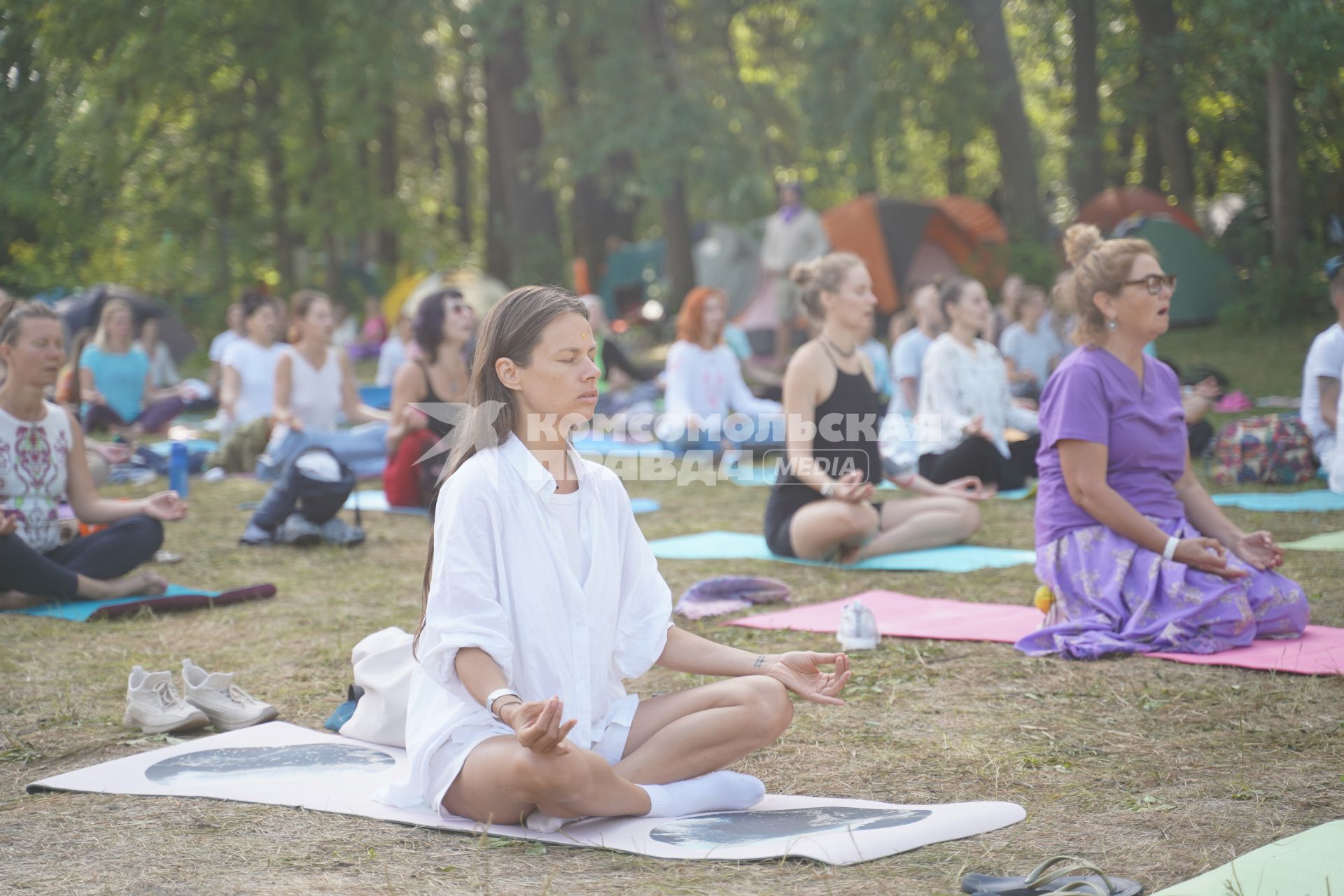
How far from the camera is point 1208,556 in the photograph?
3938 mm

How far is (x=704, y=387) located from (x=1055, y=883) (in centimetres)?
647

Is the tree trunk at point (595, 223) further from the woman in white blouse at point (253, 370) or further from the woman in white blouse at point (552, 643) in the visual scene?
the woman in white blouse at point (552, 643)

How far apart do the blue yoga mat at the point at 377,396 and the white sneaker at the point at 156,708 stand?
30.4 feet

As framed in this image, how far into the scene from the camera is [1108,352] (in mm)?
4129

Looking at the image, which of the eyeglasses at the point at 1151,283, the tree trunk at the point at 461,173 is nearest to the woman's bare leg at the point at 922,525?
A: the eyeglasses at the point at 1151,283

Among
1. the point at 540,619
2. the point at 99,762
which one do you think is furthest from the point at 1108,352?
the point at 99,762

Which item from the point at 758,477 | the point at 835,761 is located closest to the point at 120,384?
the point at 758,477

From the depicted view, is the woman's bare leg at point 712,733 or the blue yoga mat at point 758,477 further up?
the blue yoga mat at point 758,477

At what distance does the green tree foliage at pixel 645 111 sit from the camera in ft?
35.3

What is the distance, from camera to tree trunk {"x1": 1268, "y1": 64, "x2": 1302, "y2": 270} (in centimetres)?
1036

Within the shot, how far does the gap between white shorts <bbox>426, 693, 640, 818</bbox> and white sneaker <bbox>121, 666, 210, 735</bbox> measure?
42.6 inches

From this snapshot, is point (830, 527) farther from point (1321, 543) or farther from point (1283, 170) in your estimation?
point (1283, 170)

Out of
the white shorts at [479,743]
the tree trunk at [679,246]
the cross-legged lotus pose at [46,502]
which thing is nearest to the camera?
the white shorts at [479,743]

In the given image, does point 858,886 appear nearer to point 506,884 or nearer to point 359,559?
point 506,884
